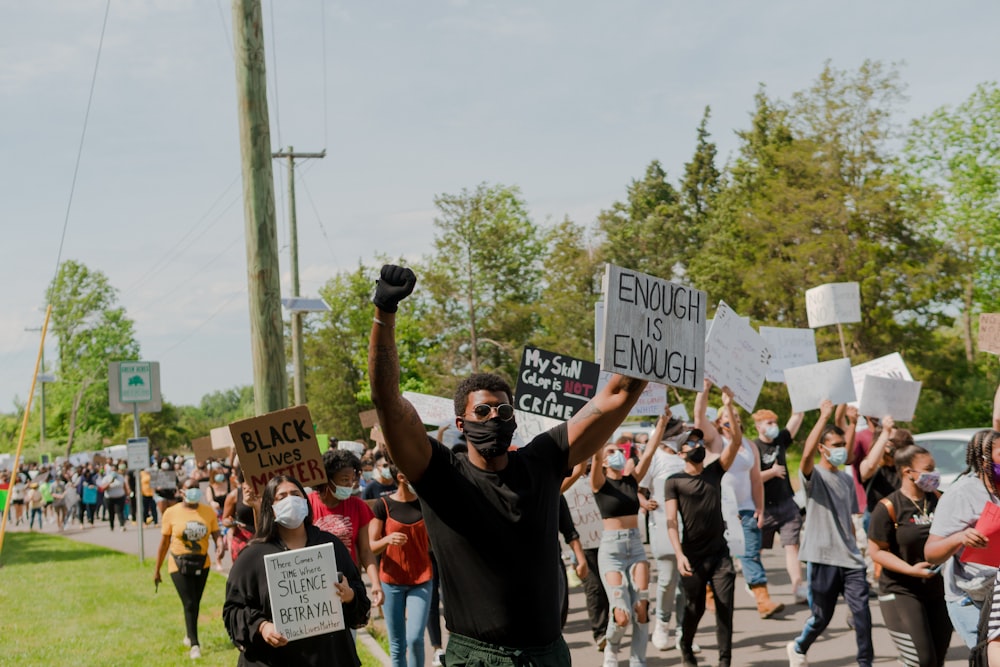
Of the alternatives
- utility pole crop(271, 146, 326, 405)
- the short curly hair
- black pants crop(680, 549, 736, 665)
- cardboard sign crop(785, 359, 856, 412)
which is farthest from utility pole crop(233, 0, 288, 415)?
utility pole crop(271, 146, 326, 405)

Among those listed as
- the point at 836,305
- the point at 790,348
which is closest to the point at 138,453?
the point at 790,348

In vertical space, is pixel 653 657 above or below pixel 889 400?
below

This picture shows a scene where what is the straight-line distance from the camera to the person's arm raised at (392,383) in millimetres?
3279

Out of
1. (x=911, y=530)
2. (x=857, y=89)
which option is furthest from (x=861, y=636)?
(x=857, y=89)

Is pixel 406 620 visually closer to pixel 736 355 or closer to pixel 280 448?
pixel 280 448

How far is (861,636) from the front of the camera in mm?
7992

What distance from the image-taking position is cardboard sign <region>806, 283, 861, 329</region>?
1452 centimetres

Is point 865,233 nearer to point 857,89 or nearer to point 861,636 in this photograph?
point 857,89

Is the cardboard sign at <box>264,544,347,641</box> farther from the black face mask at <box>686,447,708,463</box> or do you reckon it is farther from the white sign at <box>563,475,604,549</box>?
the black face mask at <box>686,447,708,463</box>

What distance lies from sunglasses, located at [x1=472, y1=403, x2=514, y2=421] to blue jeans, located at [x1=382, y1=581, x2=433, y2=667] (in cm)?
467

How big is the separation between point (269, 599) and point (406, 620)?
286 centimetres

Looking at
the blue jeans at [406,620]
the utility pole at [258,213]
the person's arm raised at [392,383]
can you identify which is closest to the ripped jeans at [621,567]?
the blue jeans at [406,620]

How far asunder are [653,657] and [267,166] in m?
5.37

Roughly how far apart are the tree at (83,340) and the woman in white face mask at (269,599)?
81377 mm
